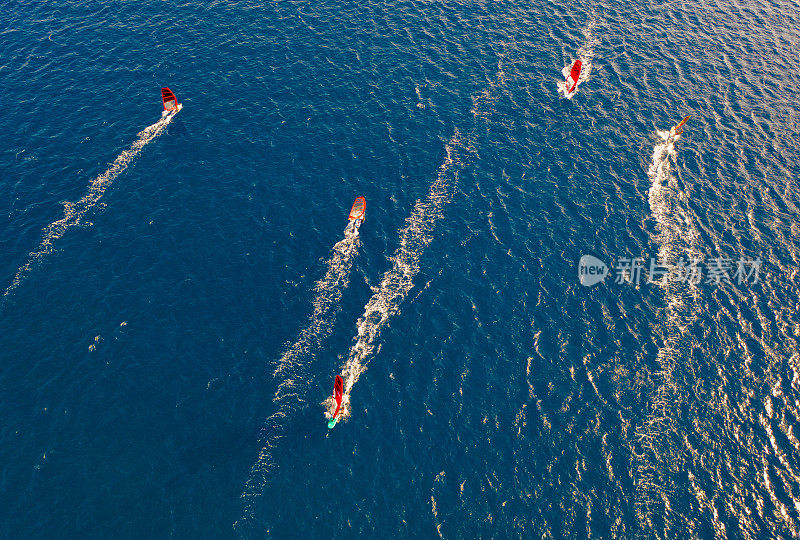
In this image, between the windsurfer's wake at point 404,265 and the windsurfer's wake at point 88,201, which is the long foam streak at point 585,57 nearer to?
the windsurfer's wake at point 404,265

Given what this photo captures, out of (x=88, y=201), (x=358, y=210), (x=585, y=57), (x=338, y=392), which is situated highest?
(x=585, y=57)

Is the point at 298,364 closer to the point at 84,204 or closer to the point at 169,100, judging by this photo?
the point at 84,204

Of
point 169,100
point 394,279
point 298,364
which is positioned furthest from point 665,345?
point 169,100

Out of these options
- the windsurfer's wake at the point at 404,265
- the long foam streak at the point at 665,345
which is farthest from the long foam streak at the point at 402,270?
the long foam streak at the point at 665,345

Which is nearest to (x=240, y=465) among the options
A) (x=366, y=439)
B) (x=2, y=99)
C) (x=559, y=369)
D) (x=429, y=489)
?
(x=366, y=439)

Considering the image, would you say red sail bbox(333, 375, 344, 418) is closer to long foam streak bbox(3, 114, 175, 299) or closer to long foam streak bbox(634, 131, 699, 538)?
long foam streak bbox(634, 131, 699, 538)

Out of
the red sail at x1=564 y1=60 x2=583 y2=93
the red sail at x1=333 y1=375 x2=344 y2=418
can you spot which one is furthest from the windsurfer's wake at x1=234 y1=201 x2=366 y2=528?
the red sail at x1=564 y1=60 x2=583 y2=93

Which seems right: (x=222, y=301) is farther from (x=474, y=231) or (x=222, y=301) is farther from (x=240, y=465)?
(x=474, y=231)
